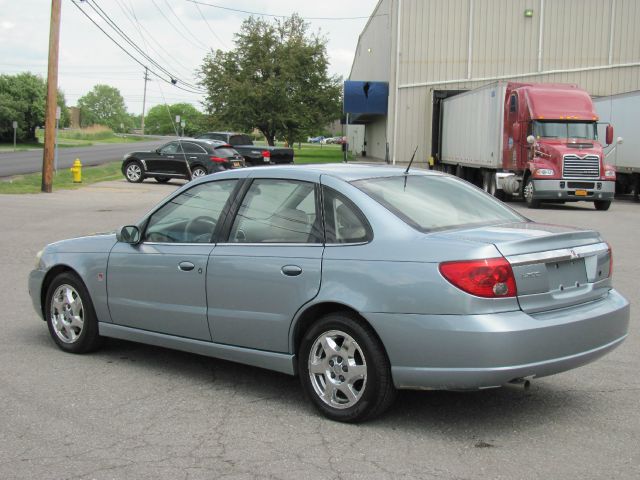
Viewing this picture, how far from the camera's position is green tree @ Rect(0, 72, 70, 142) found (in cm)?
7481

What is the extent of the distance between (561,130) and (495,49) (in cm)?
1784

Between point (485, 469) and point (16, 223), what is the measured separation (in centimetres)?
1436

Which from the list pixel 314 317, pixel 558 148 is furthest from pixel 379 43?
pixel 314 317

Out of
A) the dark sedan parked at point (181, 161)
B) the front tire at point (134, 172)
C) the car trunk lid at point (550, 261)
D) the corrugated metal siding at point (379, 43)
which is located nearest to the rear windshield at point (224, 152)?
the dark sedan parked at point (181, 161)

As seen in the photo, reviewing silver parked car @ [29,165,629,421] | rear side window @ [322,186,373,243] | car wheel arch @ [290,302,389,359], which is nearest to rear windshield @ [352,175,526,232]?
silver parked car @ [29,165,629,421]

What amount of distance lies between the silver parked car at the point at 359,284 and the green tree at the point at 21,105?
73.9 meters

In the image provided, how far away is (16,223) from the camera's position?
54.1 ft

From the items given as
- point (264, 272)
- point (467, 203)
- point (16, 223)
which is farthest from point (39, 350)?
point (16, 223)

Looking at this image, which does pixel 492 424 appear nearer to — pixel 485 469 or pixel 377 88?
pixel 485 469

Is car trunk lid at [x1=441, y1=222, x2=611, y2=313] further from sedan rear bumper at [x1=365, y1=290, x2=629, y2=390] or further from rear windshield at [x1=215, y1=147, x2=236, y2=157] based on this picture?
rear windshield at [x1=215, y1=147, x2=236, y2=157]

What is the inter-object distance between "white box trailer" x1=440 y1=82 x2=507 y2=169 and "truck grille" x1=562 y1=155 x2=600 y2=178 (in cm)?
305

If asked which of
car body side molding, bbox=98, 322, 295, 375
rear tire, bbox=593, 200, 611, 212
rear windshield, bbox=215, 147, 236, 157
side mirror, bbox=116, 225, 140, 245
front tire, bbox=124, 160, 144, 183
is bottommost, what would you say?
car body side molding, bbox=98, 322, 295, 375

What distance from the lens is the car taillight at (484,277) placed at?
14.3 ft

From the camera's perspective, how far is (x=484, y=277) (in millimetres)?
4371
